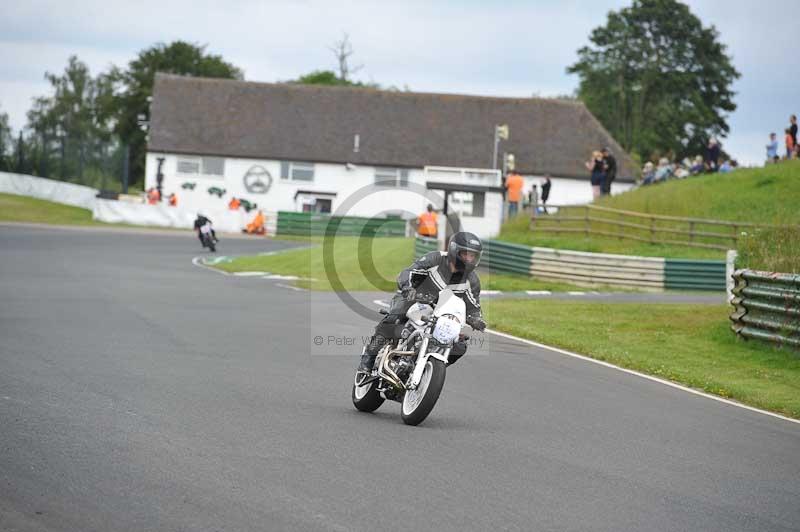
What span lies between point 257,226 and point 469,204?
907 inches

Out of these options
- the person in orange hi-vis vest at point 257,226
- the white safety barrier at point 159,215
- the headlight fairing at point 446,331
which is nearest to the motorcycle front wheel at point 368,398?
the headlight fairing at point 446,331

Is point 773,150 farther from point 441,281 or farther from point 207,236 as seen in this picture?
point 441,281

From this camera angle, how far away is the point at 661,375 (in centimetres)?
1547

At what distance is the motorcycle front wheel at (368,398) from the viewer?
10.3 metres

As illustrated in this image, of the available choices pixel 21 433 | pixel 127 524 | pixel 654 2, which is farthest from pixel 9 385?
pixel 654 2

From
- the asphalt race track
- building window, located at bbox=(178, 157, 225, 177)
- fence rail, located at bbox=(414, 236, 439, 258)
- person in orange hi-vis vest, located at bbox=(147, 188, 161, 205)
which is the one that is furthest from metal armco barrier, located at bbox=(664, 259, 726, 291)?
building window, located at bbox=(178, 157, 225, 177)

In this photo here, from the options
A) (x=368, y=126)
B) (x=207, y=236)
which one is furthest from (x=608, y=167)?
(x=368, y=126)

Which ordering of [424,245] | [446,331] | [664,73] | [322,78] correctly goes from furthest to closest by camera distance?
[322,78] < [664,73] < [424,245] < [446,331]

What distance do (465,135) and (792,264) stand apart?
2091 inches

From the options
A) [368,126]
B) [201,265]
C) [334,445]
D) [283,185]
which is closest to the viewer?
[334,445]

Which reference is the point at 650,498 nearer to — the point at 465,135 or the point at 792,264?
the point at 792,264

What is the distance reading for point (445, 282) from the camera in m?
9.88

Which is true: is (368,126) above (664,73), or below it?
below

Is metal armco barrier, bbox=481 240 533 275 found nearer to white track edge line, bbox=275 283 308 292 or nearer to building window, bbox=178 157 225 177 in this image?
white track edge line, bbox=275 283 308 292
